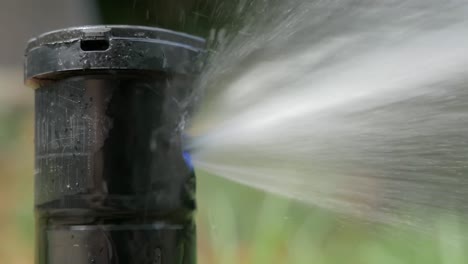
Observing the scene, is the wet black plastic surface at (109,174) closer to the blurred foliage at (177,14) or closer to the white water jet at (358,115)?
the white water jet at (358,115)

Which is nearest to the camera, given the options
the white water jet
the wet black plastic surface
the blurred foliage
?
the wet black plastic surface

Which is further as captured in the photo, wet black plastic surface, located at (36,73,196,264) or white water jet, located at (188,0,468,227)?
white water jet, located at (188,0,468,227)

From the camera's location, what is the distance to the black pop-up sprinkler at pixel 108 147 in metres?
0.49

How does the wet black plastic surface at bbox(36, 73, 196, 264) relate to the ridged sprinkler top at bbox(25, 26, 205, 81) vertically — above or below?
below

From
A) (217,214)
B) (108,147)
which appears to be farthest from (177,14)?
(108,147)

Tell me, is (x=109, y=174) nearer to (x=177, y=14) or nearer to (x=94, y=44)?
(x=94, y=44)

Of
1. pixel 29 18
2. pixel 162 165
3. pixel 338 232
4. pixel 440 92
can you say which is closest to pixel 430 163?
pixel 440 92

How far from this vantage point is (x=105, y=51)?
489mm

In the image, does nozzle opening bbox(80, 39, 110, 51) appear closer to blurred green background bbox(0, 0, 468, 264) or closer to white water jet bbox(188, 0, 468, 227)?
white water jet bbox(188, 0, 468, 227)

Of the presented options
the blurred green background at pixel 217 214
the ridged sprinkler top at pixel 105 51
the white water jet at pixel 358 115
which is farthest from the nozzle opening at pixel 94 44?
the blurred green background at pixel 217 214

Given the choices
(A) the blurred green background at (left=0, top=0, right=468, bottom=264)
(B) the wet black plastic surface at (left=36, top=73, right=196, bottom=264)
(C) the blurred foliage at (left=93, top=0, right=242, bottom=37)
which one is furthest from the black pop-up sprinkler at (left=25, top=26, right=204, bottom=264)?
(C) the blurred foliage at (left=93, top=0, right=242, bottom=37)

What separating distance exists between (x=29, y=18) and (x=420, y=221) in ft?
2.63

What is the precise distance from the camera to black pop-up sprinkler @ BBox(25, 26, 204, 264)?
1.60 feet

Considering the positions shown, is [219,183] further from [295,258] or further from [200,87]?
[200,87]
